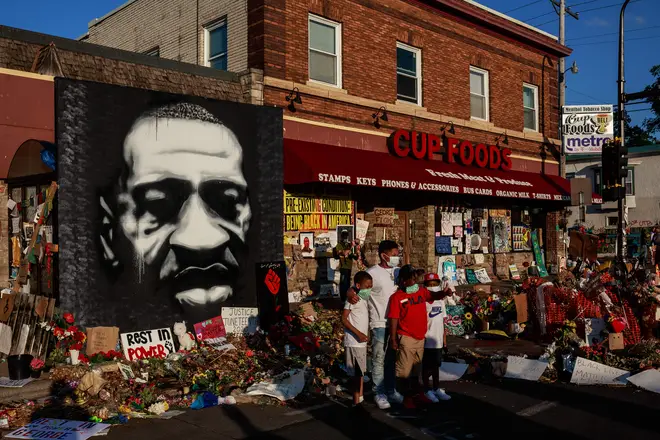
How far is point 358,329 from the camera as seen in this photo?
7172 mm

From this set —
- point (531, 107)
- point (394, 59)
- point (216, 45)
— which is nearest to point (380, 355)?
point (216, 45)

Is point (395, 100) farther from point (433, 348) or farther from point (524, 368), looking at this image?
point (433, 348)

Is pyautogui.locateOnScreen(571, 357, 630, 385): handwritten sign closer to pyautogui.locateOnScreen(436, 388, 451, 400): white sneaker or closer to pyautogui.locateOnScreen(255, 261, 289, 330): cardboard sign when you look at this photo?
pyautogui.locateOnScreen(436, 388, 451, 400): white sneaker

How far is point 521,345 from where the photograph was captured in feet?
36.7

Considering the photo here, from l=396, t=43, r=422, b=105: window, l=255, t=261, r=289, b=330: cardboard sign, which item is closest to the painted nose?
l=255, t=261, r=289, b=330: cardboard sign

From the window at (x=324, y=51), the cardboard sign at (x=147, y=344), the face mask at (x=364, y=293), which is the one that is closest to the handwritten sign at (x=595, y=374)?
the face mask at (x=364, y=293)

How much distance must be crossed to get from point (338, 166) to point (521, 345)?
18.6 ft

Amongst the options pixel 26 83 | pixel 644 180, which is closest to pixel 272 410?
pixel 26 83

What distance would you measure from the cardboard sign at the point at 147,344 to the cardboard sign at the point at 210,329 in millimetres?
558

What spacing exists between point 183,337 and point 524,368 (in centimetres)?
529

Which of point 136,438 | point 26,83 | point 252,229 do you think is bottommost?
point 136,438

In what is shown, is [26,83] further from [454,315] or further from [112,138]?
[454,315]

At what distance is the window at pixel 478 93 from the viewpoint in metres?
20.4

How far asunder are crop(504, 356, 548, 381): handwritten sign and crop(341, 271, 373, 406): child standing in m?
2.70
